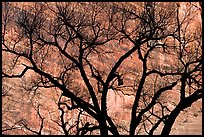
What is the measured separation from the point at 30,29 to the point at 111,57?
2047 centimetres

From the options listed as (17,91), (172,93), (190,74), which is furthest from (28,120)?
(190,74)

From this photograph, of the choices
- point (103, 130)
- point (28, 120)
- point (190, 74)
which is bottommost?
point (103, 130)

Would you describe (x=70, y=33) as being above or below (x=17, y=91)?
below

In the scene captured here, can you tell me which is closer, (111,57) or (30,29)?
(30,29)

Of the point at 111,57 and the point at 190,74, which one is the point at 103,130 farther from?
the point at 111,57

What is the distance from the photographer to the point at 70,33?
878 cm

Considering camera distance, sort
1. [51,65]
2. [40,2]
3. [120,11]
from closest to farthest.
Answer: [120,11], [40,2], [51,65]

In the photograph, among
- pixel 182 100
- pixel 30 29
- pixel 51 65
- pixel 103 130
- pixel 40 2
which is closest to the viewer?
pixel 182 100

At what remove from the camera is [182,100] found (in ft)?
24.1

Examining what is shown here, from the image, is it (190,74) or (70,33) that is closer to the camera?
(190,74)

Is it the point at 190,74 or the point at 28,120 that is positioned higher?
the point at 28,120

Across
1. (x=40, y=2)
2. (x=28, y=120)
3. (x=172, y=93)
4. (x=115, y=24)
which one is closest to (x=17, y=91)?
(x=28, y=120)

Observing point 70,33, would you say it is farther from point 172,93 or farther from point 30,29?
point 172,93

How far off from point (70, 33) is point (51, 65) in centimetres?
1917
